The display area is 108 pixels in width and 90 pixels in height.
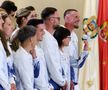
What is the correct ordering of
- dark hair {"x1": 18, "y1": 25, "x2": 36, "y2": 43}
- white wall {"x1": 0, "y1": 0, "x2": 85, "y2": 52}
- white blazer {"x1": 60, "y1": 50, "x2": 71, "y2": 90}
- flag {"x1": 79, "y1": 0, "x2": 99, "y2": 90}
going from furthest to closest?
white wall {"x1": 0, "y1": 0, "x2": 85, "y2": 52} < flag {"x1": 79, "y1": 0, "x2": 99, "y2": 90} < white blazer {"x1": 60, "y1": 50, "x2": 71, "y2": 90} < dark hair {"x1": 18, "y1": 25, "x2": 36, "y2": 43}

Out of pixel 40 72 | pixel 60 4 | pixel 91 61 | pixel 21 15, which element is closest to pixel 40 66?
pixel 40 72

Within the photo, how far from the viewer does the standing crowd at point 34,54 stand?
229 cm

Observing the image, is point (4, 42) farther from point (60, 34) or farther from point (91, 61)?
point (91, 61)

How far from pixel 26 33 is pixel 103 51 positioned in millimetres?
1241

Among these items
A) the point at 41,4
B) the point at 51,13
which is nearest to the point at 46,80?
the point at 51,13

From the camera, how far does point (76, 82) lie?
10.5ft

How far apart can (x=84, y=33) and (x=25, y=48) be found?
1190 mm

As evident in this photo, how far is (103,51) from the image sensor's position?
3418mm

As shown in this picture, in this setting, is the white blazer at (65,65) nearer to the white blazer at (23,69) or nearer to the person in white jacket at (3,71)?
the white blazer at (23,69)

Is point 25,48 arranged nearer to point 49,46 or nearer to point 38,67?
point 38,67

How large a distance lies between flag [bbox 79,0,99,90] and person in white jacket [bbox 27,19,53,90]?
2.86 ft

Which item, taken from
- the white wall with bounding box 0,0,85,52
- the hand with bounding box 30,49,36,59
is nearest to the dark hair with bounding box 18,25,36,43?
the hand with bounding box 30,49,36,59

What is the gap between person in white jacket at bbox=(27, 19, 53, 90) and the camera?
2459 millimetres

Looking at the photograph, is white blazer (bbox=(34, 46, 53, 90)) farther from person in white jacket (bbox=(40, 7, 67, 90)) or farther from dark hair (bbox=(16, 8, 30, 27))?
dark hair (bbox=(16, 8, 30, 27))
